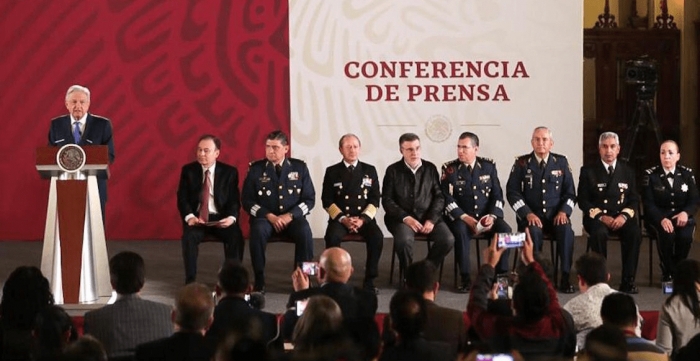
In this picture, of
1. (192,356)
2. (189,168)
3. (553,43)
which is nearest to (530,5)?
(553,43)

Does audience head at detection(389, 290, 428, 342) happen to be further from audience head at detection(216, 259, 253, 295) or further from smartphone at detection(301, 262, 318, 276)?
smartphone at detection(301, 262, 318, 276)

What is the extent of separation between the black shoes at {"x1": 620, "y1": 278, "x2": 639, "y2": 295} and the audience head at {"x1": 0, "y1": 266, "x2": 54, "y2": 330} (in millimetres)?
4567

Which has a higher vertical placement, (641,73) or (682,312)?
(641,73)

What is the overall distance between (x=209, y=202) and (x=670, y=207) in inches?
128

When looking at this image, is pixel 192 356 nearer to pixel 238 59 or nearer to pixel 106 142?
pixel 106 142

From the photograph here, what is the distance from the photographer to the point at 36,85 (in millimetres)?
11281

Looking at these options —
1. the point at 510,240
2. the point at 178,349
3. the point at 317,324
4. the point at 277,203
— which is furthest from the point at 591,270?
the point at 277,203

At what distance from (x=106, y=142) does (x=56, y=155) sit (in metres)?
1.08

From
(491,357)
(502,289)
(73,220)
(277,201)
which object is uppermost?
(277,201)

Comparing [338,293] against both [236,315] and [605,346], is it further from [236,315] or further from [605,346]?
[605,346]

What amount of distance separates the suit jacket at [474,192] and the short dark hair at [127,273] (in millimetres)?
3885

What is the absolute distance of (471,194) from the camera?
9.27m

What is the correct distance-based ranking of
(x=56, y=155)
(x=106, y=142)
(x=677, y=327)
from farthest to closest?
1. (x=106, y=142)
2. (x=56, y=155)
3. (x=677, y=327)

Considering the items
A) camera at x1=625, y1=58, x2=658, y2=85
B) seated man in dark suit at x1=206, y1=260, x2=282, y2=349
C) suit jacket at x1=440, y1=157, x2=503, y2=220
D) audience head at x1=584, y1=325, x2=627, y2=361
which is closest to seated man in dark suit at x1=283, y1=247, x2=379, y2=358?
seated man in dark suit at x1=206, y1=260, x2=282, y2=349
